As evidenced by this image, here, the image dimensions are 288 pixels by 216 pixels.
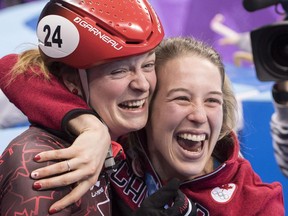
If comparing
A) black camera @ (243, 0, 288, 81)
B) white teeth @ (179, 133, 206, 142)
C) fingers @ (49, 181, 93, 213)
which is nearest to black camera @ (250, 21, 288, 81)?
black camera @ (243, 0, 288, 81)

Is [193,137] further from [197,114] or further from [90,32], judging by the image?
[90,32]

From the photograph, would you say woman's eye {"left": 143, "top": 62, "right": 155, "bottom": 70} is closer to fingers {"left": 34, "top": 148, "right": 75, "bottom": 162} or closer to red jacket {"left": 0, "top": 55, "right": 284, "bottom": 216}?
red jacket {"left": 0, "top": 55, "right": 284, "bottom": 216}

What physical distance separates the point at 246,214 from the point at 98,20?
0.55 m

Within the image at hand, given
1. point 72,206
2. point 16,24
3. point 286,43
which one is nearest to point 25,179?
point 72,206

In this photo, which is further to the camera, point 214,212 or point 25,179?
point 214,212

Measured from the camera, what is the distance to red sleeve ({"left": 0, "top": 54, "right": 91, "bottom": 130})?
114 centimetres

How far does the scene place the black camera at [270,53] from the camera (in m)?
1.39

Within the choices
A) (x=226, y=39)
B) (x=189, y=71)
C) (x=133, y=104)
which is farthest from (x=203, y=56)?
(x=226, y=39)

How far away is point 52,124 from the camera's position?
3.75 feet

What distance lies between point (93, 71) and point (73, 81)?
59 millimetres

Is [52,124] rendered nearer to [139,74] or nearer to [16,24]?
Answer: [139,74]

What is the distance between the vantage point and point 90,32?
3.77 feet

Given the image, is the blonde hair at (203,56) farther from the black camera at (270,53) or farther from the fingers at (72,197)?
the fingers at (72,197)

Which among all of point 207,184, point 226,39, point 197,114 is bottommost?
point 226,39
